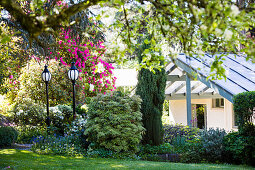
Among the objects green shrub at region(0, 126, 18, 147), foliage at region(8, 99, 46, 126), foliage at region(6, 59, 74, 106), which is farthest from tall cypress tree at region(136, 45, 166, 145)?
foliage at region(6, 59, 74, 106)

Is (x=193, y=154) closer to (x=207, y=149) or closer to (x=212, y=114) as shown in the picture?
(x=207, y=149)

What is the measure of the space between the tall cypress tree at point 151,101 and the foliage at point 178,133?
667 mm

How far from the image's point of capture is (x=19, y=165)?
609cm

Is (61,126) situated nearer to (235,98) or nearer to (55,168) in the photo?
(55,168)

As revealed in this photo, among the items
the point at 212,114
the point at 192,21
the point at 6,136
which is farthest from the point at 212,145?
the point at 212,114

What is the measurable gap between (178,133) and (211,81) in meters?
2.10

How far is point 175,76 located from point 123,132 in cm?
572

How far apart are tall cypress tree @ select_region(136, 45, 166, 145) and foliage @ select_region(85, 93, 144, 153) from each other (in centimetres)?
56

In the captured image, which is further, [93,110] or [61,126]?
[61,126]

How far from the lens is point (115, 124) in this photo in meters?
8.54

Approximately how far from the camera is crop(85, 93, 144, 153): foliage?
326 inches

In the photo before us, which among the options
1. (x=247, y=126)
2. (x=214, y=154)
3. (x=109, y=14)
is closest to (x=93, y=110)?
(x=214, y=154)

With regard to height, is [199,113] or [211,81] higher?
[211,81]

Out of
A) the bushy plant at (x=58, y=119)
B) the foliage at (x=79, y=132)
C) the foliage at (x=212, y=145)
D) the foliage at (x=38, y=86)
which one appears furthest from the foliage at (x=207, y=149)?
the foliage at (x=38, y=86)
